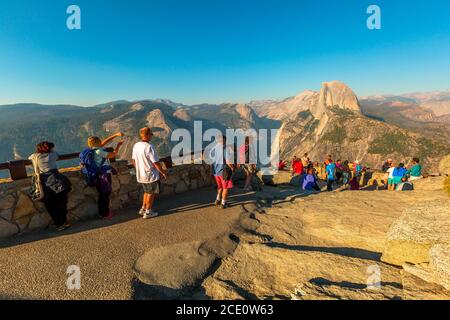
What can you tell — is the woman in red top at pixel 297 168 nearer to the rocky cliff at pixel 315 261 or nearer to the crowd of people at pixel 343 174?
the crowd of people at pixel 343 174

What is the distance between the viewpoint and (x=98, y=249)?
4.50 m

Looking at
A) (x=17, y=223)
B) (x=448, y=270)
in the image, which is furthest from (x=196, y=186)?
(x=448, y=270)

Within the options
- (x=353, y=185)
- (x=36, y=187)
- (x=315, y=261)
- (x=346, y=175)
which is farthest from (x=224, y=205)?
(x=346, y=175)

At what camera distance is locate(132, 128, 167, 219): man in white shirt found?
582 cm

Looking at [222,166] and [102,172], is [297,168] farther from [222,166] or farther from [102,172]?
[102,172]

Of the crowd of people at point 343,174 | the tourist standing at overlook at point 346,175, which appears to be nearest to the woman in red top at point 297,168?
the crowd of people at point 343,174

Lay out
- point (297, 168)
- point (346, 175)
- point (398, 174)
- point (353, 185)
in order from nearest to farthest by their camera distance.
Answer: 1. point (398, 174)
2. point (297, 168)
3. point (353, 185)
4. point (346, 175)

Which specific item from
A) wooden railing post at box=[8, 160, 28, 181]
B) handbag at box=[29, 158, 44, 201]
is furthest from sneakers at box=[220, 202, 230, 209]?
wooden railing post at box=[8, 160, 28, 181]

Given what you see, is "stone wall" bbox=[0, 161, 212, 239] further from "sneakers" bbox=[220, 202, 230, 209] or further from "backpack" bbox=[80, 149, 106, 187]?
"sneakers" bbox=[220, 202, 230, 209]

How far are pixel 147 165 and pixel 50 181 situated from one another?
6.51 feet

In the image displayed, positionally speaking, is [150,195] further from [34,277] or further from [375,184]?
[375,184]

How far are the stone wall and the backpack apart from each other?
1.47 feet

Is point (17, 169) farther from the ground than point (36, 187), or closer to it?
farther from the ground

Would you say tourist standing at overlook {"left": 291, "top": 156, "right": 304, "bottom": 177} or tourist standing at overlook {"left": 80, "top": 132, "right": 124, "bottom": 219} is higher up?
tourist standing at overlook {"left": 80, "top": 132, "right": 124, "bottom": 219}
